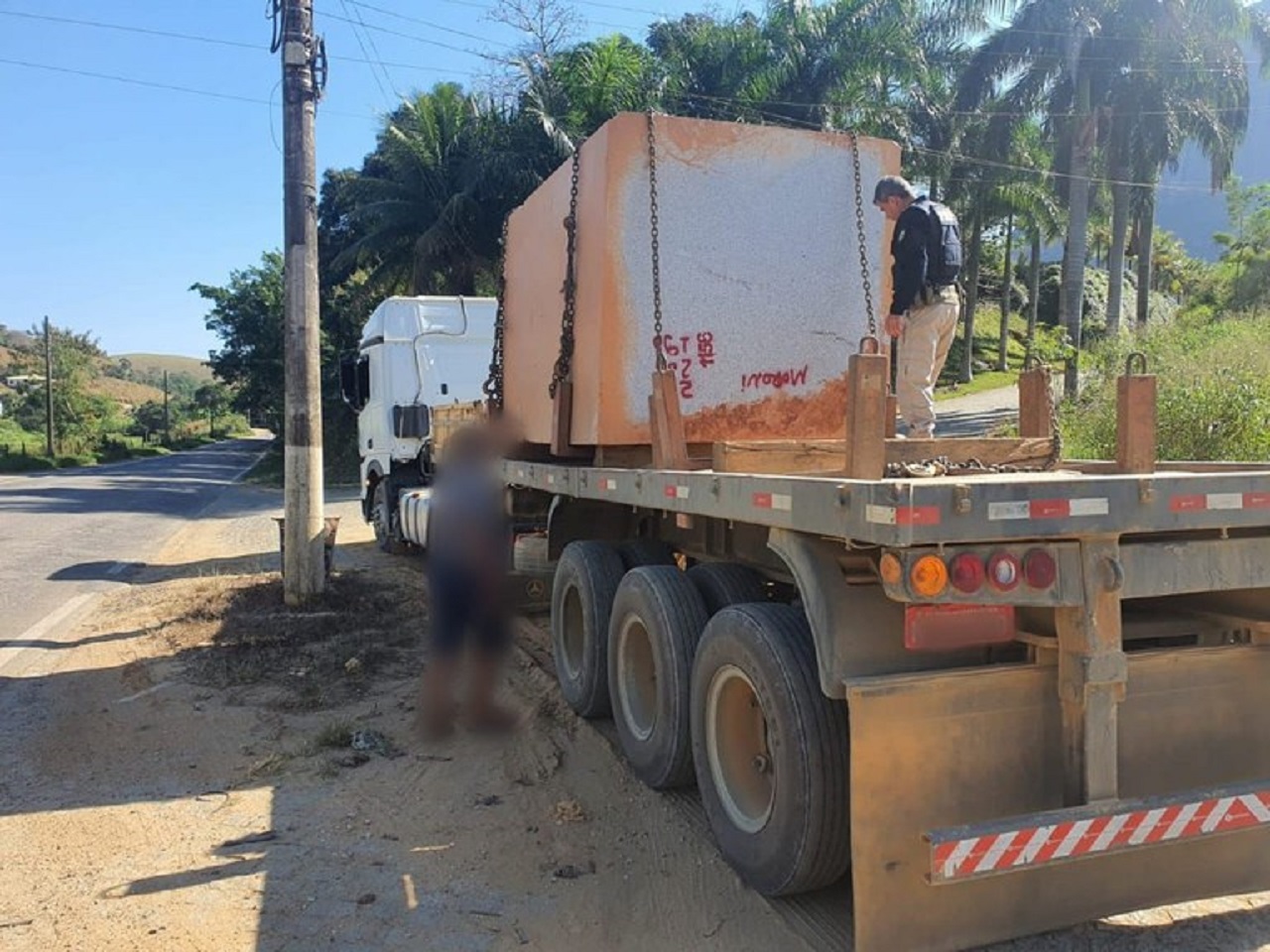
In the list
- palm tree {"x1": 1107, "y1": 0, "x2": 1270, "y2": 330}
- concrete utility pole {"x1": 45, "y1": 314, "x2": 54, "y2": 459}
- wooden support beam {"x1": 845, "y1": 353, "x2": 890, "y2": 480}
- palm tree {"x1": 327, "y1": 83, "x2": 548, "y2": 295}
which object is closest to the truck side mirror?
wooden support beam {"x1": 845, "y1": 353, "x2": 890, "y2": 480}

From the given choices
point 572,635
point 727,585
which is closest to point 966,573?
point 727,585

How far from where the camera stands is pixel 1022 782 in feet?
10.4

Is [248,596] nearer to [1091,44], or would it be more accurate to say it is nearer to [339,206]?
[1091,44]

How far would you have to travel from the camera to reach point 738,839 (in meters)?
3.74

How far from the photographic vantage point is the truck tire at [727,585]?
432 cm

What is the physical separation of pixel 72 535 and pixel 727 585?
15.5 m

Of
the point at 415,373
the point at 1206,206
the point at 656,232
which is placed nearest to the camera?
the point at 656,232

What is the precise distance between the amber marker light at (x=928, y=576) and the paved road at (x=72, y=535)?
8.27 m

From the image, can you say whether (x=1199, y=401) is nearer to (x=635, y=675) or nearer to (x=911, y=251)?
(x=911, y=251)

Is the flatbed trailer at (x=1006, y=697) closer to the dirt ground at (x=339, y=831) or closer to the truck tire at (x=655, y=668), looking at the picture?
the dirt ground at (x=339, y=831)

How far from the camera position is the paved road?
1020 centimetres

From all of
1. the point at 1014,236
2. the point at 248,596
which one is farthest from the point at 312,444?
the point at 1014,236

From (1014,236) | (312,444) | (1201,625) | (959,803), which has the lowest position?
(959,803)

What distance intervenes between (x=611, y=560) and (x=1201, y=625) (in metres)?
3.02
